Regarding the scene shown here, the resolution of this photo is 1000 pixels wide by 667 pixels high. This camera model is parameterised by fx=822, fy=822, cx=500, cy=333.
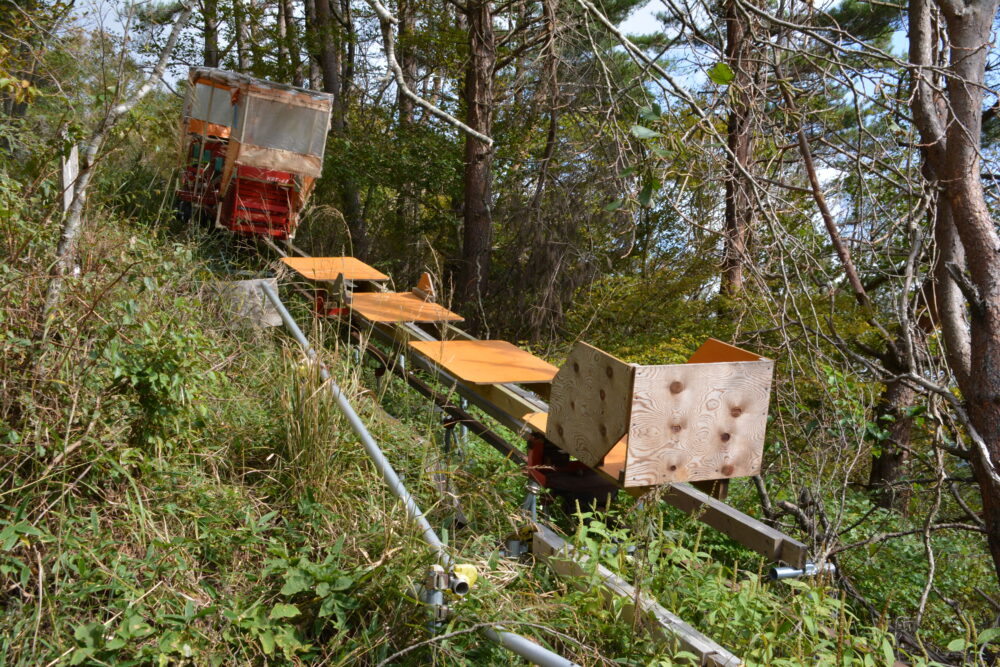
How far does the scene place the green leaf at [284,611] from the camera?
9.02 feet

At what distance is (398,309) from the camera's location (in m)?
6.20

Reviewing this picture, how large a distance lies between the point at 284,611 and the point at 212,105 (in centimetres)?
952

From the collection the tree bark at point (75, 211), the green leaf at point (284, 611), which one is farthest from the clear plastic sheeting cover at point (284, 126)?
the green leaf at point (284, 611)

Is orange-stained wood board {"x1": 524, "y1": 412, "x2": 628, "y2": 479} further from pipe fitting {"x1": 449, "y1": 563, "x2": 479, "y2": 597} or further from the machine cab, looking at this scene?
the machine cab

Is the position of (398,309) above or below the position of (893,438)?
above

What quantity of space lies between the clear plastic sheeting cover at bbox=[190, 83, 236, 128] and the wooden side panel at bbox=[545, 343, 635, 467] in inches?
330

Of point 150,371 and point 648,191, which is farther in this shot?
point 150,371

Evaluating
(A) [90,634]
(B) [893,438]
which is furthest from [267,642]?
(B) [893,438]

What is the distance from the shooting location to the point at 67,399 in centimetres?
331

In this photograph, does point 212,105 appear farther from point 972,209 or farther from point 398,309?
point 972,209

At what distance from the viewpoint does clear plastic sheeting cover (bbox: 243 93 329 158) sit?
388 inches

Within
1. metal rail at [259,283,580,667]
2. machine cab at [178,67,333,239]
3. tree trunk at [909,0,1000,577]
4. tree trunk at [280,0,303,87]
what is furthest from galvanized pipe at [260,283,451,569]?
tree trunk at [280,0,303,87]

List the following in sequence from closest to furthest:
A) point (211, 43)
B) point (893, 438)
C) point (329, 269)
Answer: point (329, 269) < point (893, 438) < point (211, 43)

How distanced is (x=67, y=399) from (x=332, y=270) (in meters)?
3.64
